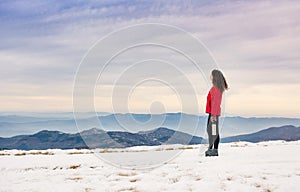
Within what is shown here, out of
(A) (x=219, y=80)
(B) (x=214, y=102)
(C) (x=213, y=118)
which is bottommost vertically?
(C) (x=213, y=118)

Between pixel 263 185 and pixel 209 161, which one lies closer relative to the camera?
pixel 263 185

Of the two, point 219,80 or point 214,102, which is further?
point 219,80

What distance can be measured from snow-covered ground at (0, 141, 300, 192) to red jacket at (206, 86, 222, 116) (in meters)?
2.37

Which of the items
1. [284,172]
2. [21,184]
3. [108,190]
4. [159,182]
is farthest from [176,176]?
[21,184]

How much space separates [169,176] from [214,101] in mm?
6108

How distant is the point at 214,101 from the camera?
20125mm

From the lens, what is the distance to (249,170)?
15.6m

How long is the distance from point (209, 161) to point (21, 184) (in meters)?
8.36

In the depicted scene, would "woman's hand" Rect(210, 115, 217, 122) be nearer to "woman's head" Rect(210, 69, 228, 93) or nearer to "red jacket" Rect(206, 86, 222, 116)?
"red jacket" Rect(206, 86, 222, 116)

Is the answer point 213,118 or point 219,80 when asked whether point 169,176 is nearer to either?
point 213,118

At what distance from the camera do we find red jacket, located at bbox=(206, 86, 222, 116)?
20156 millimetres

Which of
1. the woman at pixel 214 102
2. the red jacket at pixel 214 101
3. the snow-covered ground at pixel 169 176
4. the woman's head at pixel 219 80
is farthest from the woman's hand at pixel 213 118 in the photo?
the snow-covered ground at pixel 169 176

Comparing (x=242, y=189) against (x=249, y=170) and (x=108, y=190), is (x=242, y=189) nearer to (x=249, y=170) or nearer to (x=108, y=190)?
(x=249, y=170)

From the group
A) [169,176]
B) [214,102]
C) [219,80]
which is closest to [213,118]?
[214,102]
